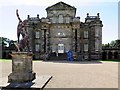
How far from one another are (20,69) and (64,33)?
40.4 metres

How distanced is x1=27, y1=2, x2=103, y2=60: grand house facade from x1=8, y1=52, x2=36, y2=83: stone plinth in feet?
124

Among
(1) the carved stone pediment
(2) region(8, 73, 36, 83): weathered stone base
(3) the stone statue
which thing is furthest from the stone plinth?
(1) the carved stone pediment

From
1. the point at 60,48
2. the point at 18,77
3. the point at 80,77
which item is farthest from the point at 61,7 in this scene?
the point at 18,77

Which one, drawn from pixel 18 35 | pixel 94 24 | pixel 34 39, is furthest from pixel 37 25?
→ pixel 18 35

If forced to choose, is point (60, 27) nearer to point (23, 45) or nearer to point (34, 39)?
point (34, 39)

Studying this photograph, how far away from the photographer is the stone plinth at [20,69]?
41.8 feet

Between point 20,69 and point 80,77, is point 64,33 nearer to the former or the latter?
point 80,77

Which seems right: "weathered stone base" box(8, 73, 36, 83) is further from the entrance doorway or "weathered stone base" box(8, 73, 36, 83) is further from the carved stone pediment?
the carved stone pediment

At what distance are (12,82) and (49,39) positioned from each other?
40.8 metres

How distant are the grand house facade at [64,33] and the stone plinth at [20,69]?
37689 mm

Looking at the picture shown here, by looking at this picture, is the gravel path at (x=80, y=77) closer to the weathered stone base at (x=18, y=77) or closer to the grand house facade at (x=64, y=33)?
the weathered stone base at (x=18, y=77)

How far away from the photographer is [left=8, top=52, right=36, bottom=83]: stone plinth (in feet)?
41.8

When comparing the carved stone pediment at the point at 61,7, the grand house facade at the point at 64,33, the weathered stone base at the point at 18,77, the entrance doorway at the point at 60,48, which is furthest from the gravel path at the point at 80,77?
the carved stone pediment at the point at 61,7

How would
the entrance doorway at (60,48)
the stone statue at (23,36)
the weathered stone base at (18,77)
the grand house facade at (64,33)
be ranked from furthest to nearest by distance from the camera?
the entrance doorway at (60,48) < the grand house facade at (64,33) < the stone statue at (23,36) < the weathered stone base at (18,77)
